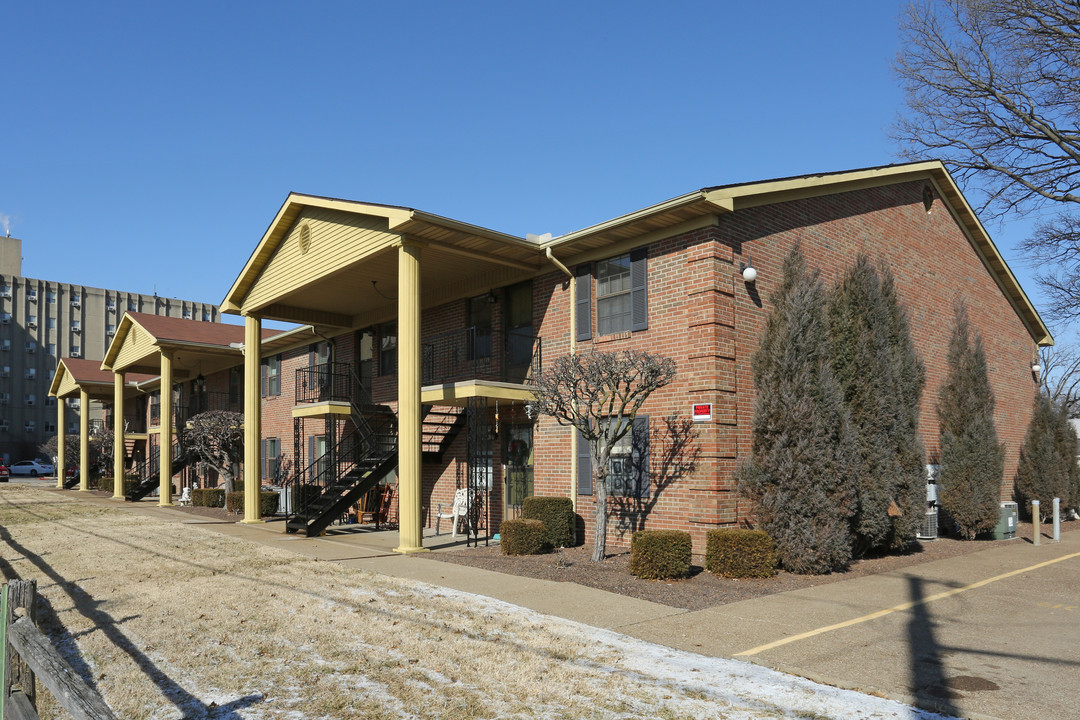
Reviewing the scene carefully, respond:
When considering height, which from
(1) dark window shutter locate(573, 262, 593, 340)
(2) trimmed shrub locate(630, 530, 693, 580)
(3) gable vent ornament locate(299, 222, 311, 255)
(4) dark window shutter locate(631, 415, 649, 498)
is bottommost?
(2) trimmed shrub locate(630, 530, 693, 580)

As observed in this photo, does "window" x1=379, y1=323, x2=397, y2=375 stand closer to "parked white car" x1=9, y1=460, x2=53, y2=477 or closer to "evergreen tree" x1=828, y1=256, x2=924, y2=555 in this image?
"evergreen tree" x1=828, y1=256, x2=924, y2=555

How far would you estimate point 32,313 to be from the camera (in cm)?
8025

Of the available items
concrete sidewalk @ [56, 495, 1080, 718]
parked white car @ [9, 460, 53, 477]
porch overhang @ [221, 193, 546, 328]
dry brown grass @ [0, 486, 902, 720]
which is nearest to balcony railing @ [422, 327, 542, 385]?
porch overhang @ [221, 193, 546, 328]

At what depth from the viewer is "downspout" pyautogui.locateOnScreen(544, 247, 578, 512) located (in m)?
14.6

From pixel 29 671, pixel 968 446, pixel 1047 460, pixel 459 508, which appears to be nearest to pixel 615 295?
pixel 459 508

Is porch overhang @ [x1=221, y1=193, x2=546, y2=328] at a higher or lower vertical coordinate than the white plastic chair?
higher

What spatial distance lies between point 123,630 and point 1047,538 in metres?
17.1

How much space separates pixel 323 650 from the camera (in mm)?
7188

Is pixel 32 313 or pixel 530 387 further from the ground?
pixel 32 313

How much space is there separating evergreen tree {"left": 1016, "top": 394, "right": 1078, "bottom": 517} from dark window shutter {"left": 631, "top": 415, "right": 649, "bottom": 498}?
11367 millimetres

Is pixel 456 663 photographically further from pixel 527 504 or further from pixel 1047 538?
pixel 1047 538

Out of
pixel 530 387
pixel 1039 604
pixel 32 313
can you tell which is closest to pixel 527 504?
pixel 530 387

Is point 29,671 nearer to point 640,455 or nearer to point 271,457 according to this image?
point 640,455

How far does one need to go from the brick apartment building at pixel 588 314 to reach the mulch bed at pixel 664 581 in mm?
1049
